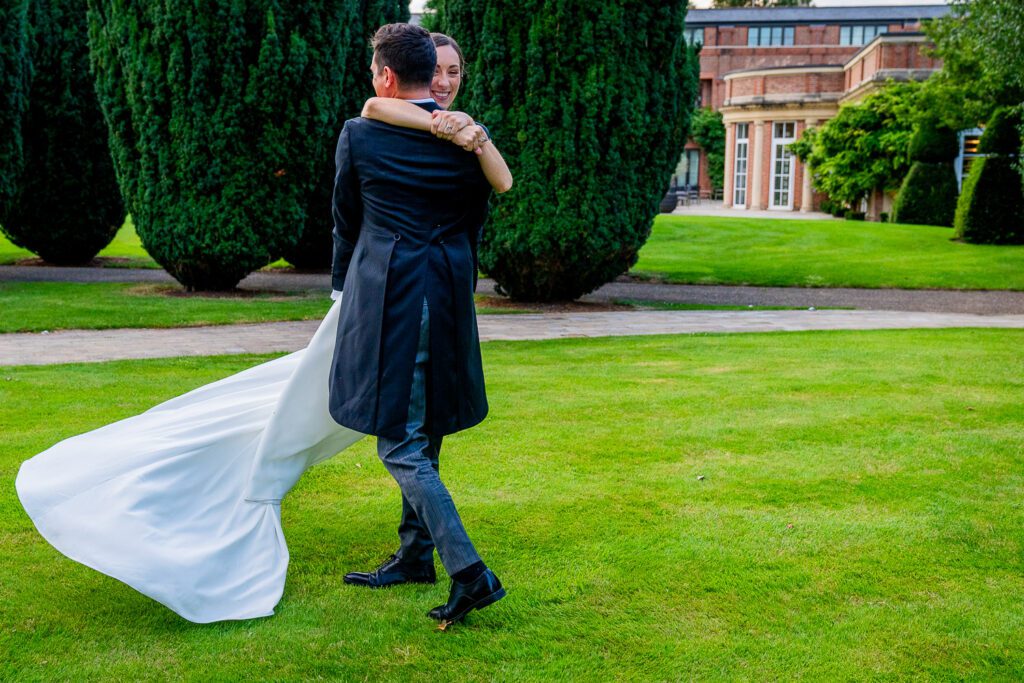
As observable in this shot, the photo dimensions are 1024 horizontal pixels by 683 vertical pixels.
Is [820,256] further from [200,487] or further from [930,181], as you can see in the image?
[200,487]

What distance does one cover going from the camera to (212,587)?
354 cm

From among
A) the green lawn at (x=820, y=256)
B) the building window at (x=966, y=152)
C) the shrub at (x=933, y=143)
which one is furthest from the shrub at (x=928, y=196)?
the building window at (x=966, y=152)

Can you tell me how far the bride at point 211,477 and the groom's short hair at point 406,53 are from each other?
132 millimetres

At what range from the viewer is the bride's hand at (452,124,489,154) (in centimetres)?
338

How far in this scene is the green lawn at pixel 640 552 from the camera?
3.29 meters

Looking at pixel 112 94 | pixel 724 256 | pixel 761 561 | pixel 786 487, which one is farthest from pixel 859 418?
pixel 724 256

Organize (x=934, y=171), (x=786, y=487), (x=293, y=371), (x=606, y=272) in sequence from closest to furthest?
(x=293, y=371) < (x=786, y=487) < (x=606, y=272) < (x=934, y=171)

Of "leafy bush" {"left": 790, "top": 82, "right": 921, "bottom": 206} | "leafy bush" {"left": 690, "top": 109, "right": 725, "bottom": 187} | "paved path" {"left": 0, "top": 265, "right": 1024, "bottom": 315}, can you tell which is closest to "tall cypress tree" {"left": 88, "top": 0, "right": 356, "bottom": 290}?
"paved path" {"left": 0, "top": 265, "right": 1024, "bottom": 315}

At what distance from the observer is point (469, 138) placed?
3.38 meters

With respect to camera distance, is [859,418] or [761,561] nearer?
[761,561]

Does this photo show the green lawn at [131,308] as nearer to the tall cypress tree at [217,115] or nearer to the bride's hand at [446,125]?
the tall cypress tree at [217,115]

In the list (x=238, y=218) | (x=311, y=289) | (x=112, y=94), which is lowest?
(x=311, y=289)

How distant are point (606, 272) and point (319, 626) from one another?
10644mm

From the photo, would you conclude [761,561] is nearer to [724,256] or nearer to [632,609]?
[632,609]
